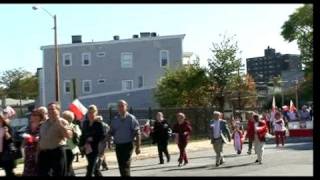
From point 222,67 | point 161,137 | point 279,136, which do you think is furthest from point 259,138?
point 222,67

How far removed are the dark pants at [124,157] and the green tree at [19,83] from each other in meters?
91.8

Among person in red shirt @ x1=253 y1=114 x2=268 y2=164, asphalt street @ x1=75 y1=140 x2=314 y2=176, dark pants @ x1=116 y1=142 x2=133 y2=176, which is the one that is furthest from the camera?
person in red shirt @ x1=253 y1=114 x2=268 y2=164

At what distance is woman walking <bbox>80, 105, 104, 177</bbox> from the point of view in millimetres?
13586

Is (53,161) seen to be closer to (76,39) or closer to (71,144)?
(71,144)

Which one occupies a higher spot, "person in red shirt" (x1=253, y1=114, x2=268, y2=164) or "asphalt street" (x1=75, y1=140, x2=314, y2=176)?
"person in red shirt" (x1=253, y1=114, x2=268, y2=164)

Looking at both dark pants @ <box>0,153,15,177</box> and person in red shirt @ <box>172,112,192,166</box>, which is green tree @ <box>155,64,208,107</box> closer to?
person in red shirt @ <box>172,112,192,166</box>

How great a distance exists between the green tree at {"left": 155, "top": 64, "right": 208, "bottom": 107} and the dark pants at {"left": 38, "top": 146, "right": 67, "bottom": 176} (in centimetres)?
3823

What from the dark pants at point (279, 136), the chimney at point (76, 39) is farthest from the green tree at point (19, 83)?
the dark pants at point (279, 136)

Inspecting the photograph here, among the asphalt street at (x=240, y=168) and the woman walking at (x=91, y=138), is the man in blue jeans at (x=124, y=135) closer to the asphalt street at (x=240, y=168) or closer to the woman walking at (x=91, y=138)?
the woman walking at (x=91, y=138)

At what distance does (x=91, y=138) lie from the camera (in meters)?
13.7

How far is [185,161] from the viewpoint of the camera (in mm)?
19844

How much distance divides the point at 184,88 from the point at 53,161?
40.2 metres

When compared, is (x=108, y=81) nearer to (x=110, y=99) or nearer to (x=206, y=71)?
(x=110, y=99)

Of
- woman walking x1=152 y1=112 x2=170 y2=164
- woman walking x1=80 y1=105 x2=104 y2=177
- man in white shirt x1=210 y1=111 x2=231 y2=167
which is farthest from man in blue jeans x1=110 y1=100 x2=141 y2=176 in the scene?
woman walking x1=152 y1=112 x2=170 y2=164
